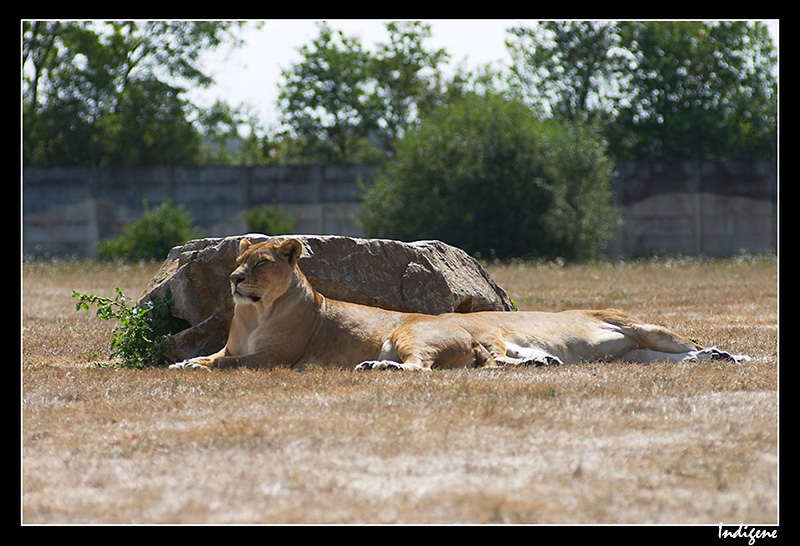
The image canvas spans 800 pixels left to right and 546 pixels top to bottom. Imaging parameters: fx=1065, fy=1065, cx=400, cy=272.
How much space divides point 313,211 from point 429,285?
17585mm

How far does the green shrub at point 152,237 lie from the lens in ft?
79.0

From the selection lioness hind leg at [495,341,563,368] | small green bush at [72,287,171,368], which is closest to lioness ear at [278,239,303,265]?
small green bush at [72,287,171,368]

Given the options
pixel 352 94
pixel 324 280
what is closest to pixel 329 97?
pixel 352 94

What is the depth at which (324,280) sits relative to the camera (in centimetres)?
908

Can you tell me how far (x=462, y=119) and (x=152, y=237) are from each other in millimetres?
7888

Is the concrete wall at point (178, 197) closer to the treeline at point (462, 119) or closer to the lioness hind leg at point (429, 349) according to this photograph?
the treeline at point (462, 119)

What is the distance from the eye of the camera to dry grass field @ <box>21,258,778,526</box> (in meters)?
4.21

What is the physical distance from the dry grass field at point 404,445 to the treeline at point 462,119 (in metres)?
16.7

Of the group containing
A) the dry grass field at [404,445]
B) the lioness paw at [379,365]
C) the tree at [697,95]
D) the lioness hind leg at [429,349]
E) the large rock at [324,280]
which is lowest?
the dry grass field at [404,445]

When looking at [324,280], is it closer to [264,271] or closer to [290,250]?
[290,250]

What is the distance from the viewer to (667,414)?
5883mm

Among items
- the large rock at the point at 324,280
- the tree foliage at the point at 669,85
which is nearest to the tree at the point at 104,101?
the tree foliage at the point at 669,85

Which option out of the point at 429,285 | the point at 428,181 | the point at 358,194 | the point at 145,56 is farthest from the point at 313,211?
the point at 429,285
